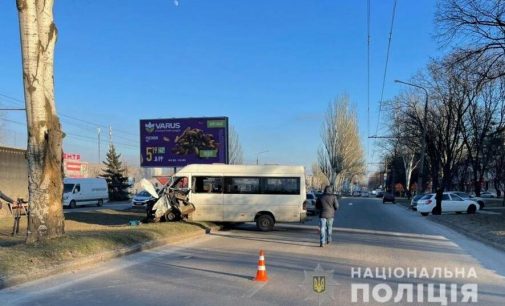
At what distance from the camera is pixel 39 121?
1276cm

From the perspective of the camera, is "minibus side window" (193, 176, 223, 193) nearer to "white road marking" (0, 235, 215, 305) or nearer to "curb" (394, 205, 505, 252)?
"white road marking" (0, 235, 215, 305)

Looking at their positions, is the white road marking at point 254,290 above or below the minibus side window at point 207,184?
below

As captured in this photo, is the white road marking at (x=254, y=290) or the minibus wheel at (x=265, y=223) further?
the minibus wheel at (x=265, y=223)

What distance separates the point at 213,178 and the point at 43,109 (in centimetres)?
1007

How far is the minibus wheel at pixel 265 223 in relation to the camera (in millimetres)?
21484

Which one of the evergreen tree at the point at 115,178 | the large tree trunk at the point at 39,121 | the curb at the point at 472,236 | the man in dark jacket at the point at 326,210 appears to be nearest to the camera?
the large tree trunk at the point at 39,121

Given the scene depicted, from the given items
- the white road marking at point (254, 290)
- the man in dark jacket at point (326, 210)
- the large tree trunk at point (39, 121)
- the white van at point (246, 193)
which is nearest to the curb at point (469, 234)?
the man in dark jacket at point (326, 210)

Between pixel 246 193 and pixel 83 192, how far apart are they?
26.8 metres

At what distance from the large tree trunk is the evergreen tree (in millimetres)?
54084

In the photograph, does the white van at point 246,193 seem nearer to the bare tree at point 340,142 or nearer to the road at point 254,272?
the road at point 254,272

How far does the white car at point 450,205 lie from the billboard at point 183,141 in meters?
13.6

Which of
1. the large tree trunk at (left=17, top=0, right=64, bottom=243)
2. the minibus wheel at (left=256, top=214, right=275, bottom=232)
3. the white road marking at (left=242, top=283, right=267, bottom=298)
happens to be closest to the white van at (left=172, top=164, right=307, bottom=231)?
the minibus wheel at (left=256, top=214, right=275, bottom=232)

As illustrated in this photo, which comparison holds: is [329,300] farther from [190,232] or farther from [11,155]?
[11,155]

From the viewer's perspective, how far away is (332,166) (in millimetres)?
97688
